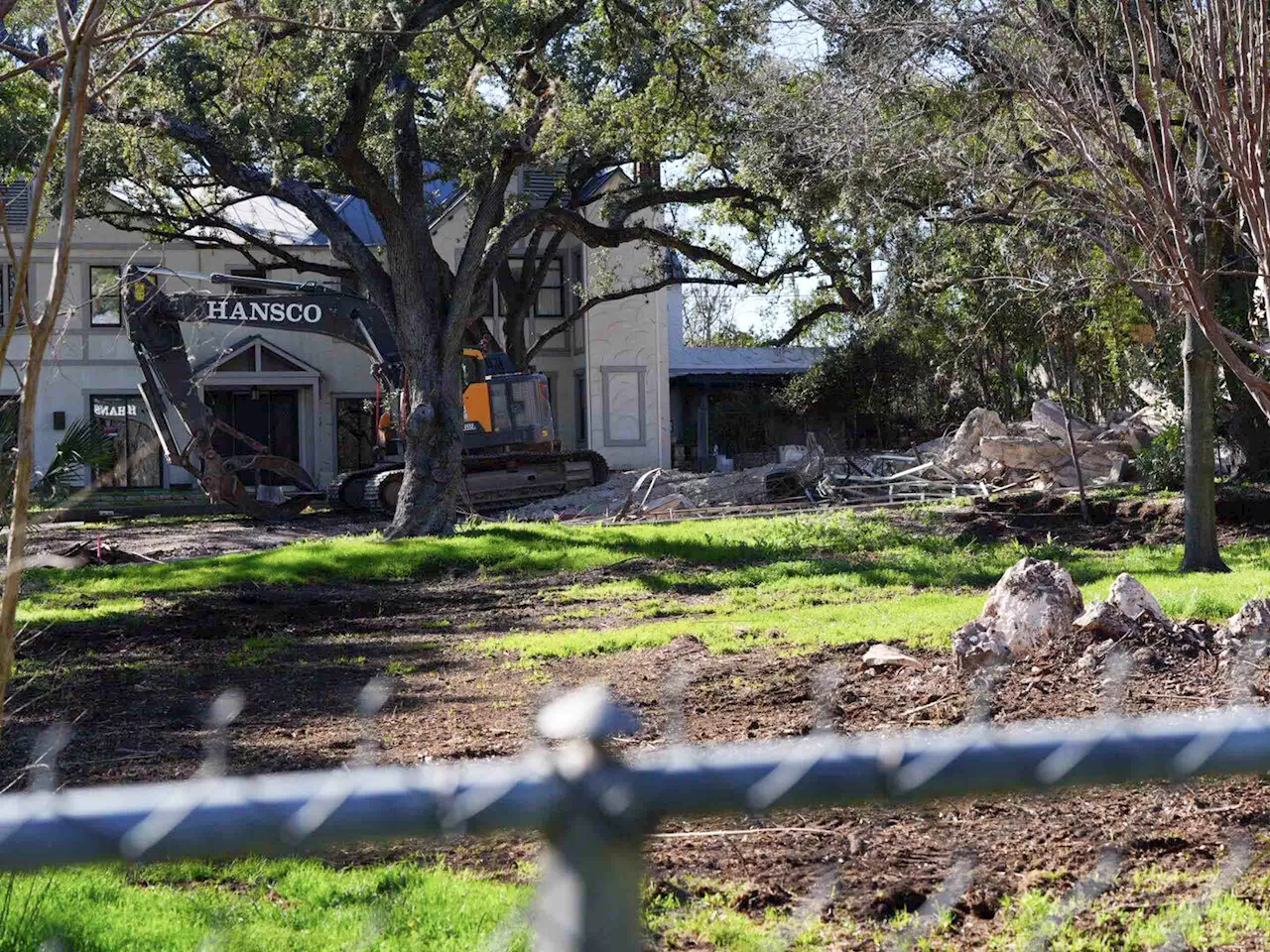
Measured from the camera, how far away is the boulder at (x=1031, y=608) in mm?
8141

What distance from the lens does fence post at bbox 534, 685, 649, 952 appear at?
3.97ft

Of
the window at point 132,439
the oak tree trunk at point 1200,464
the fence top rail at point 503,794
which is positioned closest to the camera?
the fence top rail at point 503,794

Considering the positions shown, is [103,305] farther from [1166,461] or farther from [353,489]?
[1166,461]

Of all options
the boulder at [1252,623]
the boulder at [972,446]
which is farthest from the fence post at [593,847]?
the boulder at [972,446]

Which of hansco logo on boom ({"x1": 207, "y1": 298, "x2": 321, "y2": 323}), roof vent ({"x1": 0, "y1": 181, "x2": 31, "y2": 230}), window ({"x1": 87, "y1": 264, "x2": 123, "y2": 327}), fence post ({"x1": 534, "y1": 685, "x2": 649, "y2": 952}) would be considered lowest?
fence post ({"x1": 534, "y1": 685, "x2": 649, "y2": 952})

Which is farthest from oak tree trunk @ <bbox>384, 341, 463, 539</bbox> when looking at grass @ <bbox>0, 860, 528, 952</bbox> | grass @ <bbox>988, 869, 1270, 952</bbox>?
grass @ <bbox>988, 869, 1270, 952</bbox>

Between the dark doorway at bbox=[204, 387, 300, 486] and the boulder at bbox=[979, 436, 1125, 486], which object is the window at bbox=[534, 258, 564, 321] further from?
the boulder at bbox=[979, 436, 1125, 486]

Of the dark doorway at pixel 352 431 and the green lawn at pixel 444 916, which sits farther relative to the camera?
the dark doorway at pixel 352 431

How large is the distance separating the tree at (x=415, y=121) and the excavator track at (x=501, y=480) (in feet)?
19.6

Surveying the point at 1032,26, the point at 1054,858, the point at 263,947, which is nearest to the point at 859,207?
the point at 1032,26

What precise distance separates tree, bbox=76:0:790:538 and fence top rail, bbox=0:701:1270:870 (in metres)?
14.5

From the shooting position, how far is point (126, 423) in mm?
37375

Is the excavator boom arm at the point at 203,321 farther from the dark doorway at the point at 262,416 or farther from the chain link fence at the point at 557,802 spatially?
the chain link fence at the point at 557,802

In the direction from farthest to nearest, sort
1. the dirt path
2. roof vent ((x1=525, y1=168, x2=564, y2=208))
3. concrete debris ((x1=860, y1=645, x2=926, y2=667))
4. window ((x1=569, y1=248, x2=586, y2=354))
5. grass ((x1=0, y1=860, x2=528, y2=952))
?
window ((x1=569, y1=248, x2=586, y2=354)), roof vent ((x1=525, y1=168, x2=564, y2=208)), the dirt path, concrete debris ((x1=860, y1=645, x2=926, y2=667)), grass ((x1=0, y1=860, x2=528, y2=952))
